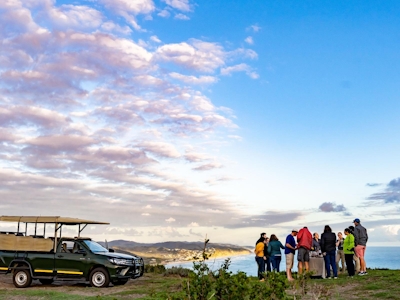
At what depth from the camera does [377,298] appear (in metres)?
14.0

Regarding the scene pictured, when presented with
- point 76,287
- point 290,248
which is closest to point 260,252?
point 290,248

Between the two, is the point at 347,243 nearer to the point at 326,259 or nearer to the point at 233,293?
the point at 326,259

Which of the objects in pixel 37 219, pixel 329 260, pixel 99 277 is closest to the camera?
pixel 99 277

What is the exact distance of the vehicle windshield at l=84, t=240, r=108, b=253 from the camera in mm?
18875

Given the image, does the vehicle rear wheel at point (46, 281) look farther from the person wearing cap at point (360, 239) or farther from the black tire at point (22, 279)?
the person wearing cap at point (360, 239)

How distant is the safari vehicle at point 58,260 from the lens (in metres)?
18.3

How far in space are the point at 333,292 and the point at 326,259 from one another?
362 cm

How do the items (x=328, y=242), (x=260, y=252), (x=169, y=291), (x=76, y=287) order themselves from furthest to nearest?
(x=260, y=252) → (x=328, y=242) → (x=76, y=287) → (x=169, y=291)

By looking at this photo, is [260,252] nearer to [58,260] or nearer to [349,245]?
[349,245]

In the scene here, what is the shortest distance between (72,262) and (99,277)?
118 cm

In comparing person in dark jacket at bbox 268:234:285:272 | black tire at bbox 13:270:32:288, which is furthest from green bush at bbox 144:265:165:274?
person in dark jacket at bbox 268:234:285:272

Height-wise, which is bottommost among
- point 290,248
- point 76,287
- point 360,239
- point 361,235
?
point 76,287

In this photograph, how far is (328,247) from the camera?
743 inches

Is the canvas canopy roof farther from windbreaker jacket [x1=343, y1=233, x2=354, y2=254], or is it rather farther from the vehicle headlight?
windbreaker jacket [x1=343, y1=233, x2=354, y2=254]
